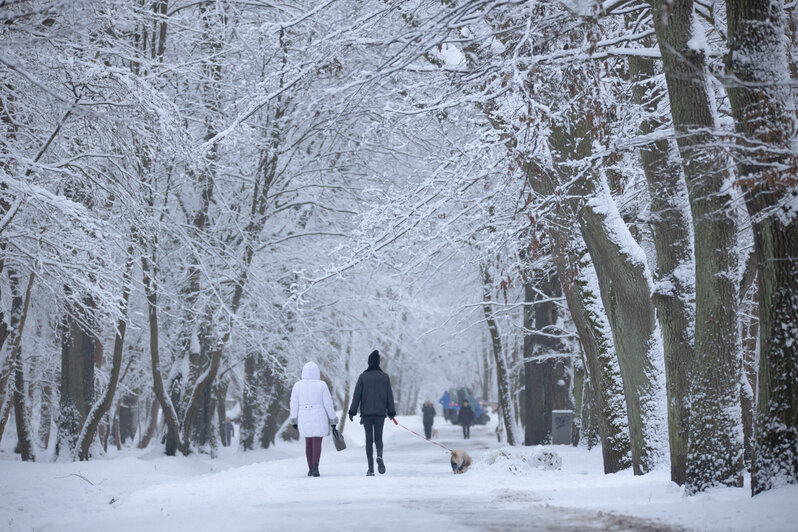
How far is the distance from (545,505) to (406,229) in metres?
4.62

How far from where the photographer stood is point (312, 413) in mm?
13078

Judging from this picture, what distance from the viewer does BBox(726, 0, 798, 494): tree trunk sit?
Answer: 260 inches

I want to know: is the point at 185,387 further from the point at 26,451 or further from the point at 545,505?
the point at 545,505

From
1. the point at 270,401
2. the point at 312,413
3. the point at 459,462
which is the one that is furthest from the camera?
the point at 270,401

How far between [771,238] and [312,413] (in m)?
7.85

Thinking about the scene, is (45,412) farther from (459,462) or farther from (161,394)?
(459,462)

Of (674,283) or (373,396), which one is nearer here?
(674,283)

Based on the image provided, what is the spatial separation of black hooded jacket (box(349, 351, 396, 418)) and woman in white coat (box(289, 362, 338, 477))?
0.44 m

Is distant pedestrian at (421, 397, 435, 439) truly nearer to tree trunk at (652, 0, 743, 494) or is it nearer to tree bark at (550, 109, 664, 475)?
tree bark at (550, 109, 664, 475)

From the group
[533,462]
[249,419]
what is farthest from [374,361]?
[249,419]

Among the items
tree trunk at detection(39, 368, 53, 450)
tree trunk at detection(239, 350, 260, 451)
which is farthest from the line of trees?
tree trunk at detection(39, 368, 53, 450)

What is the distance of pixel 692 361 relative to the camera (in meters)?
8.32

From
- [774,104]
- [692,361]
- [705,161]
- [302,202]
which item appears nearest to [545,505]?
[692,361]

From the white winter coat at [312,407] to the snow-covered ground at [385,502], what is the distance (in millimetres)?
782
